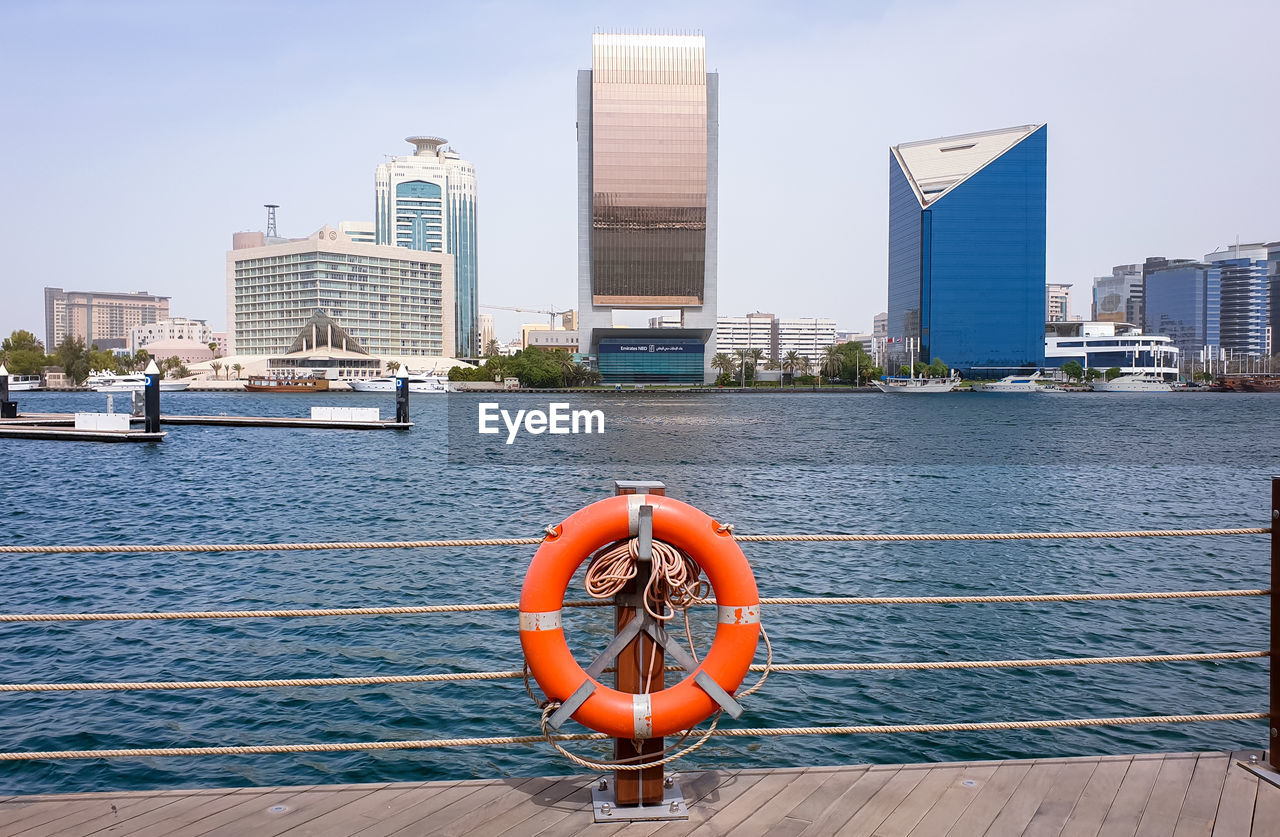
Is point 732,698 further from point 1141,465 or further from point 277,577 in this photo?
point 1141,465

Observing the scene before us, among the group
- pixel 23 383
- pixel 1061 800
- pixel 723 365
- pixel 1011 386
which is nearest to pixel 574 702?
pixel 1061 800

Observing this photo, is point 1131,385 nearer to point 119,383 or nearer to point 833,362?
point 833,362

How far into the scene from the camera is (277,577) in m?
12.5

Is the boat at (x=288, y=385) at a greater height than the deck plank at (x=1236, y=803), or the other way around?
the deck plank at (x=1236, y=803)

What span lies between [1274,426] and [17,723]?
66.8 metres

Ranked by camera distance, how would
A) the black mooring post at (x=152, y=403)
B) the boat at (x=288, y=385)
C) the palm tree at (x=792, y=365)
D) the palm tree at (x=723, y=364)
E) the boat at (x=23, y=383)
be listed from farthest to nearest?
1. the palm tree at (x=792, y=365)
2. the palm tree at (x=723, y=364)
3. the boat at (x=288, y=385)
4. the boat at (x=23, y=383)
5. the black mooring post at (x=152, y=403)

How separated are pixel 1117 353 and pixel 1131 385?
33.8 feet

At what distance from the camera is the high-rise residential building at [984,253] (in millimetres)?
141000

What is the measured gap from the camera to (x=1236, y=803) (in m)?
3.04

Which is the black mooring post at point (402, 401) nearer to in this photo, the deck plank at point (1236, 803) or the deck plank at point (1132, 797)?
the deck plank at point (1132, 797)

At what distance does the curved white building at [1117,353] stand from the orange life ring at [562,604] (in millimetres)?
164614

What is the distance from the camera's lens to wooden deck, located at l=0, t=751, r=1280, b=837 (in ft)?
9.46

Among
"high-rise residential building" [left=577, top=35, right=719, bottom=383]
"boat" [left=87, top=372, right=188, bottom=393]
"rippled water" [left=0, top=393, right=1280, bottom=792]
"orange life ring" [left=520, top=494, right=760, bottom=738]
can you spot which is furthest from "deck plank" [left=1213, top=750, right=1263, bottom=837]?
"high-rise residential building" [left=577, top=35, right=719, bottom=383]

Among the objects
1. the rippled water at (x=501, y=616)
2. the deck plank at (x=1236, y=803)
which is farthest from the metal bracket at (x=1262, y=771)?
the rippled water at (x=501, y=616)
